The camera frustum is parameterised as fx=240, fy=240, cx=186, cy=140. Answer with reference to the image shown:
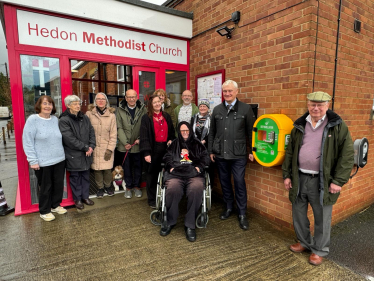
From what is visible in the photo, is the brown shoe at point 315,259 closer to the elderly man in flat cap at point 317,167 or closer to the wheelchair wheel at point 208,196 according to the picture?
the elderly man in flat cap at point 317,167

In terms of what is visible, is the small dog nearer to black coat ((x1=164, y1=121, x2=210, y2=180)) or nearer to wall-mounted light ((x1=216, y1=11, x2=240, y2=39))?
black coat ((x1=164, y1=121, x2=210, y2=180))

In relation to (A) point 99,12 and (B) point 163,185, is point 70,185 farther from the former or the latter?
(A) point 99,12

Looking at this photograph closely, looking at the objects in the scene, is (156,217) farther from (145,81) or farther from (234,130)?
(145,81)

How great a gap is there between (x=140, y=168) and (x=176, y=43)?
7.90 feet

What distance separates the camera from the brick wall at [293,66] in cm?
273

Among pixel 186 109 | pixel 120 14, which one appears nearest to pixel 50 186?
pixel 186 109

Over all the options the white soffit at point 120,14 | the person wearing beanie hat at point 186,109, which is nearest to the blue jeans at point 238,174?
the person wearing beanie hat at point 186,109

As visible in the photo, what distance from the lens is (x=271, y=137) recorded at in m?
2.77

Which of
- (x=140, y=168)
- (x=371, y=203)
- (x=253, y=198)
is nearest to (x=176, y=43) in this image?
Result: (x=140, y=168)

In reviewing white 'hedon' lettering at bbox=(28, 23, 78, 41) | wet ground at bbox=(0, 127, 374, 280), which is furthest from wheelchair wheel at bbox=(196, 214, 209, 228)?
white 'hedon' lettering at bbox=(28, 23, 78, 41)

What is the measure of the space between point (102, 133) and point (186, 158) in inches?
57.9

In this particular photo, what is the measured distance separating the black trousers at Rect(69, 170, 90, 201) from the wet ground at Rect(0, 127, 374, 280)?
311mm

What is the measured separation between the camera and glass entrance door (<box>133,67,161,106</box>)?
13.9ft

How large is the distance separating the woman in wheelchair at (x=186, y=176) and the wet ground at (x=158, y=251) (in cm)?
24
